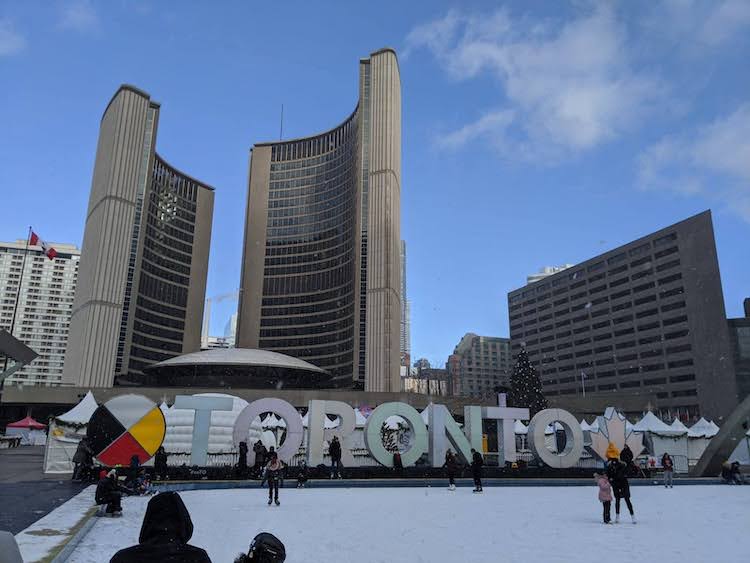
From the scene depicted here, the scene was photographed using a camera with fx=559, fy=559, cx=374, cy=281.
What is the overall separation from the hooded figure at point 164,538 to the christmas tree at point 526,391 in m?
61.2

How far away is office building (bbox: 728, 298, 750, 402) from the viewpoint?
344 ft

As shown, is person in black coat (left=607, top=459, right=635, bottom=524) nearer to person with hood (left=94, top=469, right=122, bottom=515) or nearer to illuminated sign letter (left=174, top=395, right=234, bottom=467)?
person with hood (left=94, top=469, right=122, bottom=515)

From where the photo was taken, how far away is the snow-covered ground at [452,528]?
10.2 metres

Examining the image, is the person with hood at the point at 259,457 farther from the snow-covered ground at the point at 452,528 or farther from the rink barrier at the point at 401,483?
the snow-covered ground at the point at 452,528

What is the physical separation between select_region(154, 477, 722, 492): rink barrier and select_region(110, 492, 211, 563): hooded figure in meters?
21.2

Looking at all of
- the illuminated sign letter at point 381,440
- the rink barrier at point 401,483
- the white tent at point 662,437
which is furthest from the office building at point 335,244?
the rink barrier at point 401,483

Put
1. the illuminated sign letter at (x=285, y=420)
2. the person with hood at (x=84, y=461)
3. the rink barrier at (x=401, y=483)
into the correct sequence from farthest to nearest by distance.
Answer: the illuminated sign letter at (x=285, y=420)
the rink barrier at (x=401, y=483)
the person with hood at (x=84, y=461)

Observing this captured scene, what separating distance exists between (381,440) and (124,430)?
13.3m

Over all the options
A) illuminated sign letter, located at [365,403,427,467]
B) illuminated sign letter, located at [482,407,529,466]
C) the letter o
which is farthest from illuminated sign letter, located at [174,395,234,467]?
the letter o

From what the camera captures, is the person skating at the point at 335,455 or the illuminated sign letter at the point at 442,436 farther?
the illuminated sign letter at the point at 442,436

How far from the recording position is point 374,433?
92.3 ft

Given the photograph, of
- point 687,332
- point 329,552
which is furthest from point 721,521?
point 687,332

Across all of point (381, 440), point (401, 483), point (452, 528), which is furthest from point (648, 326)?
point (452, 528)

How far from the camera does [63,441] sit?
28.2 metres
